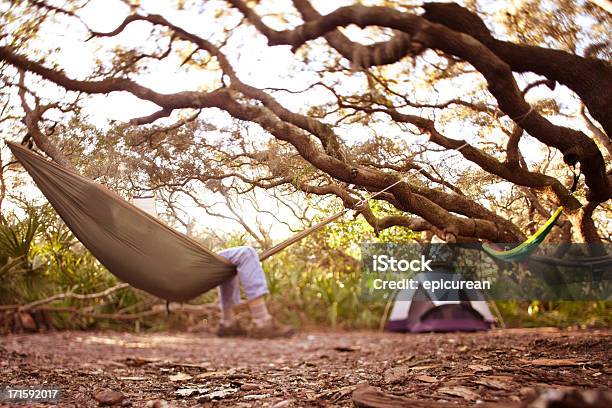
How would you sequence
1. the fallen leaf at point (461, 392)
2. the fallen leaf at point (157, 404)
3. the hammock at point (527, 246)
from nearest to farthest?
the fallen leaf at point (461, 392)
the fallen leaf at point (157, 404)
the hammock at point (527, 246)

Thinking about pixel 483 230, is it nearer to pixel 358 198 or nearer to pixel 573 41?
pixel 358 198

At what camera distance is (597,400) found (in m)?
0.99

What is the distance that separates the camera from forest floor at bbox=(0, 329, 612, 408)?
1800 millimetres

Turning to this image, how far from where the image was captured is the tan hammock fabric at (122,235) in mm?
2252

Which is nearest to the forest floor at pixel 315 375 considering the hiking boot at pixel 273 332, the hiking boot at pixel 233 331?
the hiking boot at pixel 273 332

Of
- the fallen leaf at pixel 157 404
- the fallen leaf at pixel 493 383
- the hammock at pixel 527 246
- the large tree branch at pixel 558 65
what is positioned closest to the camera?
the fallen leaf at pixel 493 383

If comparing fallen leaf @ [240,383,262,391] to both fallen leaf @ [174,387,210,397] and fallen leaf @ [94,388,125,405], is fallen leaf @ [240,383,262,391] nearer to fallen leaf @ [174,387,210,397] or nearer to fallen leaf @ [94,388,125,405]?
fallen leaf @ [174,387,210,397]

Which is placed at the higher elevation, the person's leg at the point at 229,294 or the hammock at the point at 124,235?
the hammock at the point at 124,235

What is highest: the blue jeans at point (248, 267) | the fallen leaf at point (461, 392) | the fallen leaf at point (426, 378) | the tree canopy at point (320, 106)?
the tree canopy at point (320, 106)

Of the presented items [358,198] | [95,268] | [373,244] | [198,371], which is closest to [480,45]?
[358,198]

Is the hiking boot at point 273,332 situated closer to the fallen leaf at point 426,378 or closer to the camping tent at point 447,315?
the camping tent at point 447,315

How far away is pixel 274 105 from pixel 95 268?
3.03 meters

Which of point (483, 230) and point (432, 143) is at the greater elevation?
point (432, 143)

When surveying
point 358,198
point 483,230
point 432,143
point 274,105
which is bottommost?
point 483,230
